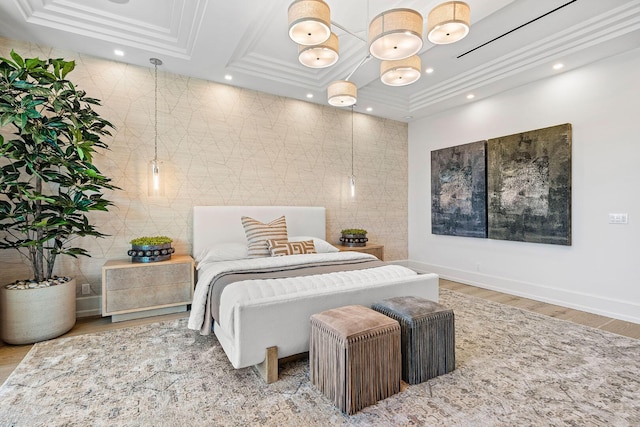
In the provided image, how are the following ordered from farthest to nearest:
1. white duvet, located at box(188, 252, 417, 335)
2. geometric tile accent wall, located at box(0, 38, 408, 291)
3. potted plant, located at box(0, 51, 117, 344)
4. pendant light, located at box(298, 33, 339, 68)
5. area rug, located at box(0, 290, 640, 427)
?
geometric tile accent wall, located at box(0, 38, 408, 291) → potted plant, located at box(0, 51, 117, 344) → pendant light, located at box(298, 33, 339, 68) → white duvet, located at box(188, 252, 417, 335) → area rug, located at box(0, 290, 640, 427)

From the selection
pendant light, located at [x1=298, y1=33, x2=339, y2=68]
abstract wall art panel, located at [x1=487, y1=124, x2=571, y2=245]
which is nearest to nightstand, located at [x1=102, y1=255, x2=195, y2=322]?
pendant light, located at [x1=298, y1=33, x2=339, y2=68]

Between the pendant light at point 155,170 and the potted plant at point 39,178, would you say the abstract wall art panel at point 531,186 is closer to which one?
the pendant light at point 155,170

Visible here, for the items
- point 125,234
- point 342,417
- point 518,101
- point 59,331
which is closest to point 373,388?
point 342,417

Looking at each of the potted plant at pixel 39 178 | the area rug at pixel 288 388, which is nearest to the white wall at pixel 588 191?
the area rug at pixel 288 388

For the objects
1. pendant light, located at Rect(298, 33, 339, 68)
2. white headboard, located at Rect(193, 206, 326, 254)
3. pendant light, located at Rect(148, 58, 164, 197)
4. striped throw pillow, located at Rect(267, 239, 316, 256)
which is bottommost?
striped throw pillow, located at Rect(267, 239, 316, 256)

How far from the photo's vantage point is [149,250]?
11.0ft

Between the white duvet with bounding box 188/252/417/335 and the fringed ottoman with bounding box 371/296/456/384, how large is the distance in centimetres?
46

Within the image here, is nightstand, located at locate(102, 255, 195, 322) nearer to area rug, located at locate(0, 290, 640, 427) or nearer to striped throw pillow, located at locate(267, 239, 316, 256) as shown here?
area rug, located at locate(0, 290, 640, 427)

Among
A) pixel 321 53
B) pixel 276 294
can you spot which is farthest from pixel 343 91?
pixel 276 294

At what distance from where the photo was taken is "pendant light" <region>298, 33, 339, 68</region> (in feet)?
7.84

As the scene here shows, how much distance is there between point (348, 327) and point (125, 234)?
307 centimetres

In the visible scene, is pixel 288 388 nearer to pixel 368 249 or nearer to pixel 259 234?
pixel 259 234

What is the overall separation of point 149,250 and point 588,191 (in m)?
5.04

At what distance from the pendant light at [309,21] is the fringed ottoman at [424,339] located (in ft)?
6.61
